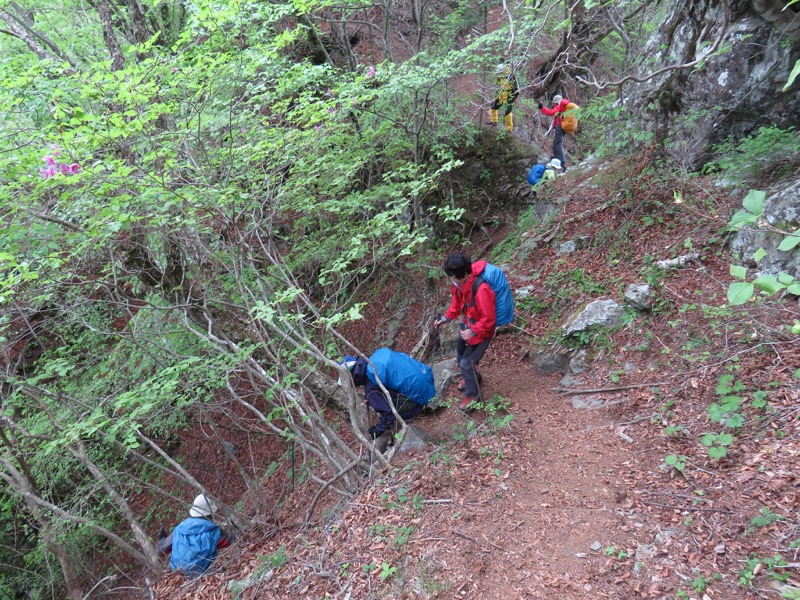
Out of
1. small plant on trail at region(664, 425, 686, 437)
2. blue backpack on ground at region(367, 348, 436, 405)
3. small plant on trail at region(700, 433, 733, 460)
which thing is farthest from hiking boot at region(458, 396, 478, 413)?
small plant on trail at region(700, 433, 733, 460)

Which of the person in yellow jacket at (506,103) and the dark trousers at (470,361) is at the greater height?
the person in yellow jacket at (506,103)

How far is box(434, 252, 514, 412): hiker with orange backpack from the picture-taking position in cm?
444

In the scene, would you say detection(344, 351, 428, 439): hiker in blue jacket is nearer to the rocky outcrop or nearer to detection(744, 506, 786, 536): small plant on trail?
detection(744, 506, 786, 536): small plant on trail

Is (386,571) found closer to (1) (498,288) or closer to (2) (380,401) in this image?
(2) (380,401)

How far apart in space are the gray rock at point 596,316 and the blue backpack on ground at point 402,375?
194cm

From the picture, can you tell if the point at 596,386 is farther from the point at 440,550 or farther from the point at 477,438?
the point at 440,550

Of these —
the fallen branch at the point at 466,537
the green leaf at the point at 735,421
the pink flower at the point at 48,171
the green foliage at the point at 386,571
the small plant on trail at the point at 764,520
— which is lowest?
the green leaf at the point at 735,421

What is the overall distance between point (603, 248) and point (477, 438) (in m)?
3.62

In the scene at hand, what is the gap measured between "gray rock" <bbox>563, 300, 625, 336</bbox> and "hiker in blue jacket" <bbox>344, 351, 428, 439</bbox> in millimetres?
1974

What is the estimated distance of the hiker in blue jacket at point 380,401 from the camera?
14.9ft

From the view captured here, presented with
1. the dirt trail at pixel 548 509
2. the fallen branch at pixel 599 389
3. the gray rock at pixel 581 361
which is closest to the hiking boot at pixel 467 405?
the dirt trail at pixel 548 509

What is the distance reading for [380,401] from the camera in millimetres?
4746

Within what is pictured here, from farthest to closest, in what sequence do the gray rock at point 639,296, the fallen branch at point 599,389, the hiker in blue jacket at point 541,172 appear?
the hiker in blue jacket at point 541,172 < the gray rock at point 639,296 < the fallen branch at point 599,389

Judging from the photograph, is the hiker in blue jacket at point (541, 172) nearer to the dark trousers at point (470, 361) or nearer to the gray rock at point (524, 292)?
the gray rock at point (524, 292)
